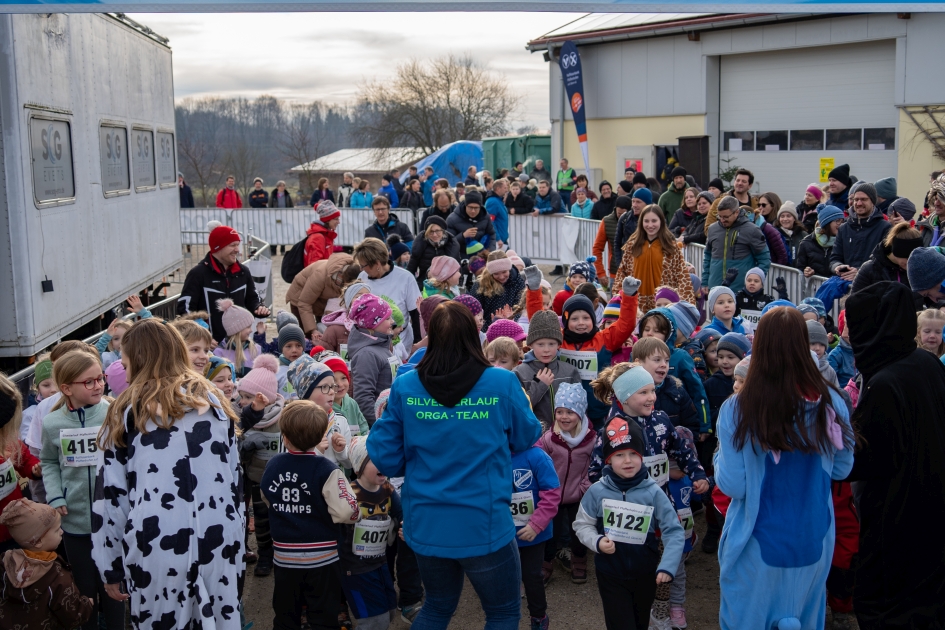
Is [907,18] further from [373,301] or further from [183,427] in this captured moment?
[183,427]

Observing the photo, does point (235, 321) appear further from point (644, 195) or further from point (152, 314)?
point (644, 195)

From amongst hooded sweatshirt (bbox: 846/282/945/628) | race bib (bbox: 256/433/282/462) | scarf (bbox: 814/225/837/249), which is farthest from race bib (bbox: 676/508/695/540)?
scarf (bbox: 814/225/837/249)

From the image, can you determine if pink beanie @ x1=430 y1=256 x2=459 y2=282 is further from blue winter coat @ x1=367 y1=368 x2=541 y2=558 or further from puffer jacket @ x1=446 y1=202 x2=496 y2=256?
blue winter coat @ x1=367 y1=368 x2=541 y2=558

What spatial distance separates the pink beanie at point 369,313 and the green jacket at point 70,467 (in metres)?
1.85

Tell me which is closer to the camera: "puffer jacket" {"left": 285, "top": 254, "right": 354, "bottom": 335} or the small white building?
"puffer jacket" {"left": 285, "top": 254, "right": 354, "bottom": 335}

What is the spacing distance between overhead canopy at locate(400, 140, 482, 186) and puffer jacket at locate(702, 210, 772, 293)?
26.0m

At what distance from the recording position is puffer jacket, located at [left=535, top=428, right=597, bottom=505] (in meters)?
5.29

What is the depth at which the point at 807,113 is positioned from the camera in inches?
778

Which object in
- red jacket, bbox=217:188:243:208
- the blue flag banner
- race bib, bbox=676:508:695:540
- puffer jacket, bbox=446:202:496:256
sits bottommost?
race bib, bbox=676:508:695:540

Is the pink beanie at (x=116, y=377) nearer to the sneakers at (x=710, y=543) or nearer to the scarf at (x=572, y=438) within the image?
the scarf at (x=572, y=438)

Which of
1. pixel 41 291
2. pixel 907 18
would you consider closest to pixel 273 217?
pixel 907 18

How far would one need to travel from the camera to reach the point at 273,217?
25.0m

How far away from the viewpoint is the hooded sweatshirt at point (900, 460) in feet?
12.4

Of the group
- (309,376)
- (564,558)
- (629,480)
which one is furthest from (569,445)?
(309,376)
